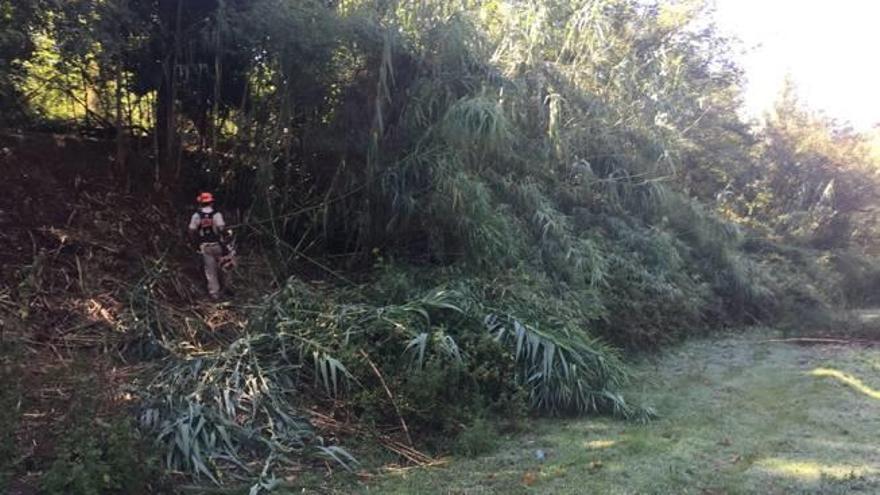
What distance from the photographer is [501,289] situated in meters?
8.45

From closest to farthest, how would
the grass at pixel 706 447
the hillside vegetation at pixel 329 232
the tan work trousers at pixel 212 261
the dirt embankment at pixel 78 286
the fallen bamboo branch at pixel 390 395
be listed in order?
the grass at pixel 706 447 < the dirt embankment at pixel 78 286 < the hillside vegetation at pixel 329 232 < the fallen bamboo branch at pixel 390 395 < the tan work trousers at pixel 212 261

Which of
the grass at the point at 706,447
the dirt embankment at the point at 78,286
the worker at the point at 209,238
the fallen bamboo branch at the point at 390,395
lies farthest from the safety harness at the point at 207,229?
the grass at the point at 706,447

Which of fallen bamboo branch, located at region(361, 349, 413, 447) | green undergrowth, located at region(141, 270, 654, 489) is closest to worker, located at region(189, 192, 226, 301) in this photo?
green undergrowth, located at region(141, 270, 654, 489)

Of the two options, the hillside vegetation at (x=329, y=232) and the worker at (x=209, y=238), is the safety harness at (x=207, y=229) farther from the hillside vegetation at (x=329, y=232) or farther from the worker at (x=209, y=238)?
the hillside vegetation at (x=329, y=232)

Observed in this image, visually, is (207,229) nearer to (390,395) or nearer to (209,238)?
(209,238)

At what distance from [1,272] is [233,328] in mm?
2305

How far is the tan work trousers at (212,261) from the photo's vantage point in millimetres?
8656

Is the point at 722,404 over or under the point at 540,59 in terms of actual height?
under

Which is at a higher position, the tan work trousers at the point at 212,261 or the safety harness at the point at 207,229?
the safety harness at the point at 207,229

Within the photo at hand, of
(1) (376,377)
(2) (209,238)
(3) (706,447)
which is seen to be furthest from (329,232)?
(3) (706,447)

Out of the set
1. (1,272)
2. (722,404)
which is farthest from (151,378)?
(722,404)

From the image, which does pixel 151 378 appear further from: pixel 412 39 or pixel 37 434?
pixel 412 39

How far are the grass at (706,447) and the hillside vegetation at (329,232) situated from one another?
40cm

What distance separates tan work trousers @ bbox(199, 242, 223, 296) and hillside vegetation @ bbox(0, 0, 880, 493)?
1.09 feet
